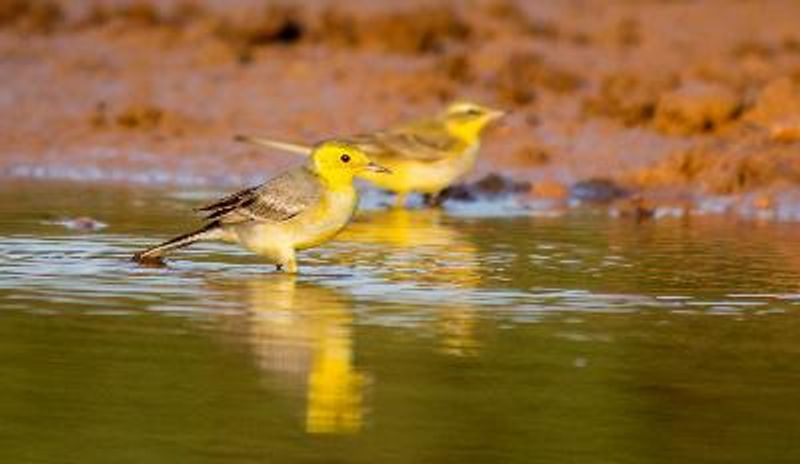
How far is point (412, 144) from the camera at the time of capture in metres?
16.0

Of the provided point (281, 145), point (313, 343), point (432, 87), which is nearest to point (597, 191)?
point (281, 145)

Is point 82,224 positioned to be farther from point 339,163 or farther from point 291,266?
point 291,266

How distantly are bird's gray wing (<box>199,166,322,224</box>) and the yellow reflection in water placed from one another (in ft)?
1.24

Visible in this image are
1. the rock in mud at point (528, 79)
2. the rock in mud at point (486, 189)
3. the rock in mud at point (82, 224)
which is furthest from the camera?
the rock in mud at point (528, 79)

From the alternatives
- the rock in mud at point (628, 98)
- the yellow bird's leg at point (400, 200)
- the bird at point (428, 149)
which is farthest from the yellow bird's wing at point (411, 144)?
the rock in mud at point (628, 98)

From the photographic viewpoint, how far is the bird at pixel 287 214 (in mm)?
11078

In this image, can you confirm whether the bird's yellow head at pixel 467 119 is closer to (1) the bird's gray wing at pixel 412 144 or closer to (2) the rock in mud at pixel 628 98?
(1) the bird's gray wing at pixel 412 144

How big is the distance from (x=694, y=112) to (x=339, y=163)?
21.4 feet

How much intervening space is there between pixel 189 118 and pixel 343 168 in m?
7.40

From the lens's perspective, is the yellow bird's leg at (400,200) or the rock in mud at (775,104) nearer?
the yellow bird's leg at (400,200)

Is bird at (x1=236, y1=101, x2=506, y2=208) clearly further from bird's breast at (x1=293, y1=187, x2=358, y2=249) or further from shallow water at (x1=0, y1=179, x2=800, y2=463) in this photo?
bird's breast at (x1=293, y1=187, x2=358, y2=249)

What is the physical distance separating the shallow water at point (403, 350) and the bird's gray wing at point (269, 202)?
27cm

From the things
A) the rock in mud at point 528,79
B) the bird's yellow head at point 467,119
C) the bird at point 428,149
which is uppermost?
the rock in mud at point 528,79

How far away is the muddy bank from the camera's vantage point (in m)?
16.7
